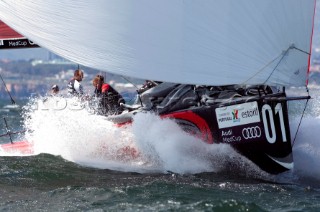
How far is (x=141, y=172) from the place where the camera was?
29.8 ft

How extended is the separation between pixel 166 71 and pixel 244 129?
1188 mm

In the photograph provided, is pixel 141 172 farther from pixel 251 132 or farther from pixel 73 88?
pixel 73 88

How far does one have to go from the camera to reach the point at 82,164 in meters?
9.67

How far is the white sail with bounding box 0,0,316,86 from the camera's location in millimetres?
7965

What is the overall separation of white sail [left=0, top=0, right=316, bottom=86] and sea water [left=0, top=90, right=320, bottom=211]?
3.65ft

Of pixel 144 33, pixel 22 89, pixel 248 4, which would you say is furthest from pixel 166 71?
pixel 22 89

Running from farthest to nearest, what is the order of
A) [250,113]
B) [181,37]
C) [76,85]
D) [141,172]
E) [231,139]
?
[76,85] < [141,172] < [231,139] < [250,113] < [181,37]

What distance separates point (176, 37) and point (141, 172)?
1.83m

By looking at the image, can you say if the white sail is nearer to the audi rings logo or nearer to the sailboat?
the sailboat

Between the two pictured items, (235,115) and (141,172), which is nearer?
(235,115)

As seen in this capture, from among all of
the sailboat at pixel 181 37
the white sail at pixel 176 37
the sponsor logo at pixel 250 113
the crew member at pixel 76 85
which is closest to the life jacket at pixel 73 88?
the crew member at pixel 76 85

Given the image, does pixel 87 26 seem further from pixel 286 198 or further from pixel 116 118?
pixel 286 198

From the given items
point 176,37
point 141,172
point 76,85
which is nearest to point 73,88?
point 76,85

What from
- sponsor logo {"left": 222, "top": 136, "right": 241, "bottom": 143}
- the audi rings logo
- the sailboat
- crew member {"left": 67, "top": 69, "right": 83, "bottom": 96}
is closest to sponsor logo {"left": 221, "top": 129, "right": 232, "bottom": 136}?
sponsor logo {"left": 222, "top": 136, "right": 241, "bottom": 143}
